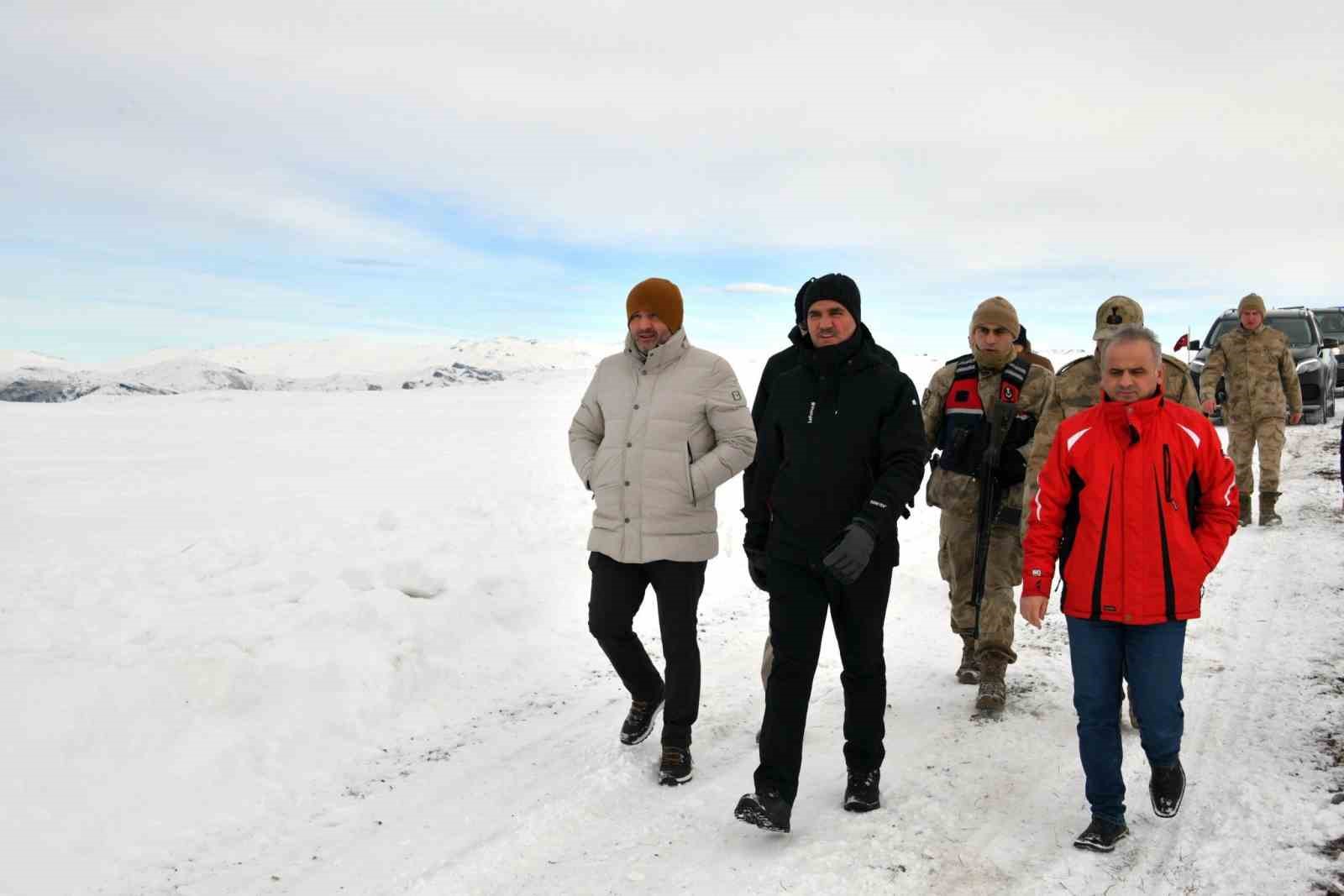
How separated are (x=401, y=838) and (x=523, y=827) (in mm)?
529

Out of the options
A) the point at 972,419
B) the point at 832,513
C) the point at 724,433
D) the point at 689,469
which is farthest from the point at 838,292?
the point at 972,419

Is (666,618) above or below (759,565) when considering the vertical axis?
below

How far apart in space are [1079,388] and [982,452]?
58cm

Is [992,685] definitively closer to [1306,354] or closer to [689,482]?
[689,482]

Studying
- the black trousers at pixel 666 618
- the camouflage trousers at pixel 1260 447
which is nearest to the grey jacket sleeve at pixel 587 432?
the black trousers at pixel 666 618

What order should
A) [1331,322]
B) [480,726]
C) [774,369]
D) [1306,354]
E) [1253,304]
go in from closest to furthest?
1. [774,369]
2. [480,726]
3. [1253,304]
4. [1306,354]
5. [1331,322]

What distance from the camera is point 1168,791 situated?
11.8 ft

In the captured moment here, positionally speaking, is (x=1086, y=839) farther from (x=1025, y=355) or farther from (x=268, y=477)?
(x=268, y=477)

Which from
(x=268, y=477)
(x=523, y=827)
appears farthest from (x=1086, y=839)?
(x=268, y=477)

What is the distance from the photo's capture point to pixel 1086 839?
347cm

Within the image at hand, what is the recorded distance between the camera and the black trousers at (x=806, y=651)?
12.2ft

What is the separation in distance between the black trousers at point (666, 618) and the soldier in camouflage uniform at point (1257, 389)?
7.17 metres

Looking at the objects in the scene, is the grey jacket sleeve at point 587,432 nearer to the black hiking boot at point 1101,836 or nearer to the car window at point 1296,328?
the black hiking boot at point 1101,836

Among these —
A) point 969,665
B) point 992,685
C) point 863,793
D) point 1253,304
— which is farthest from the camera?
point 1253,304
